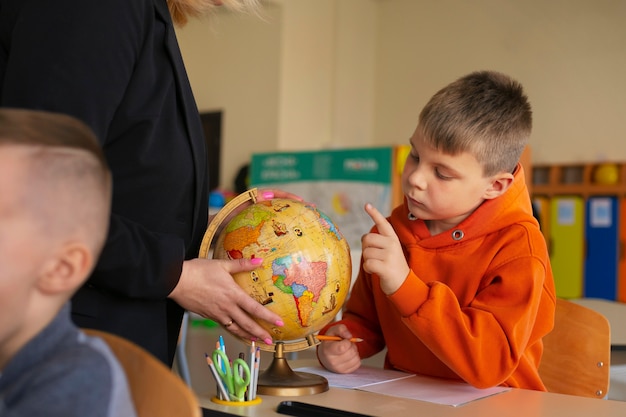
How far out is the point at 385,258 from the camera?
5.58ft

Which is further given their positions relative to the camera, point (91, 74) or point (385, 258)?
point (385, 258)

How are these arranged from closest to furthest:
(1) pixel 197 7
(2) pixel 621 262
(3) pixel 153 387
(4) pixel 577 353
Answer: (3) pixel 153 387 → (1) pixel 197 7 → (4) pixel 577 353 → (2) pixel 621 262

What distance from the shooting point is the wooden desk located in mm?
Result: 1497

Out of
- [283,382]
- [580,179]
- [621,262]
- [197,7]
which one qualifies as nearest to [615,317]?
[283,382]

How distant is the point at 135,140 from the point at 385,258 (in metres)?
0.58

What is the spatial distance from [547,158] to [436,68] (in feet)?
5.63

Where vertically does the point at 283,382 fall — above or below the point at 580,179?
below

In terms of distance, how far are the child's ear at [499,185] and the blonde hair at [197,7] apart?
680 mm

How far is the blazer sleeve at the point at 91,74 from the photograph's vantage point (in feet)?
4.26

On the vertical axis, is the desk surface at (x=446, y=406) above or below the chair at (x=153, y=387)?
below

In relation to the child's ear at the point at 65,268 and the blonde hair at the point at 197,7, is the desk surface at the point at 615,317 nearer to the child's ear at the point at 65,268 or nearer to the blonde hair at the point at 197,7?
the blonde hair at the point at 197,7

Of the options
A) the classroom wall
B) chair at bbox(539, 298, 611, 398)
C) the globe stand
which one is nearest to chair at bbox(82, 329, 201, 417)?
the globe stand

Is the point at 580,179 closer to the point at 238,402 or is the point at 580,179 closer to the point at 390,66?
the point at 390,66

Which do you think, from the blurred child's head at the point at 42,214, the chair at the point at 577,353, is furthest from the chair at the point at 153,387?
the chair at the point at 577,353
